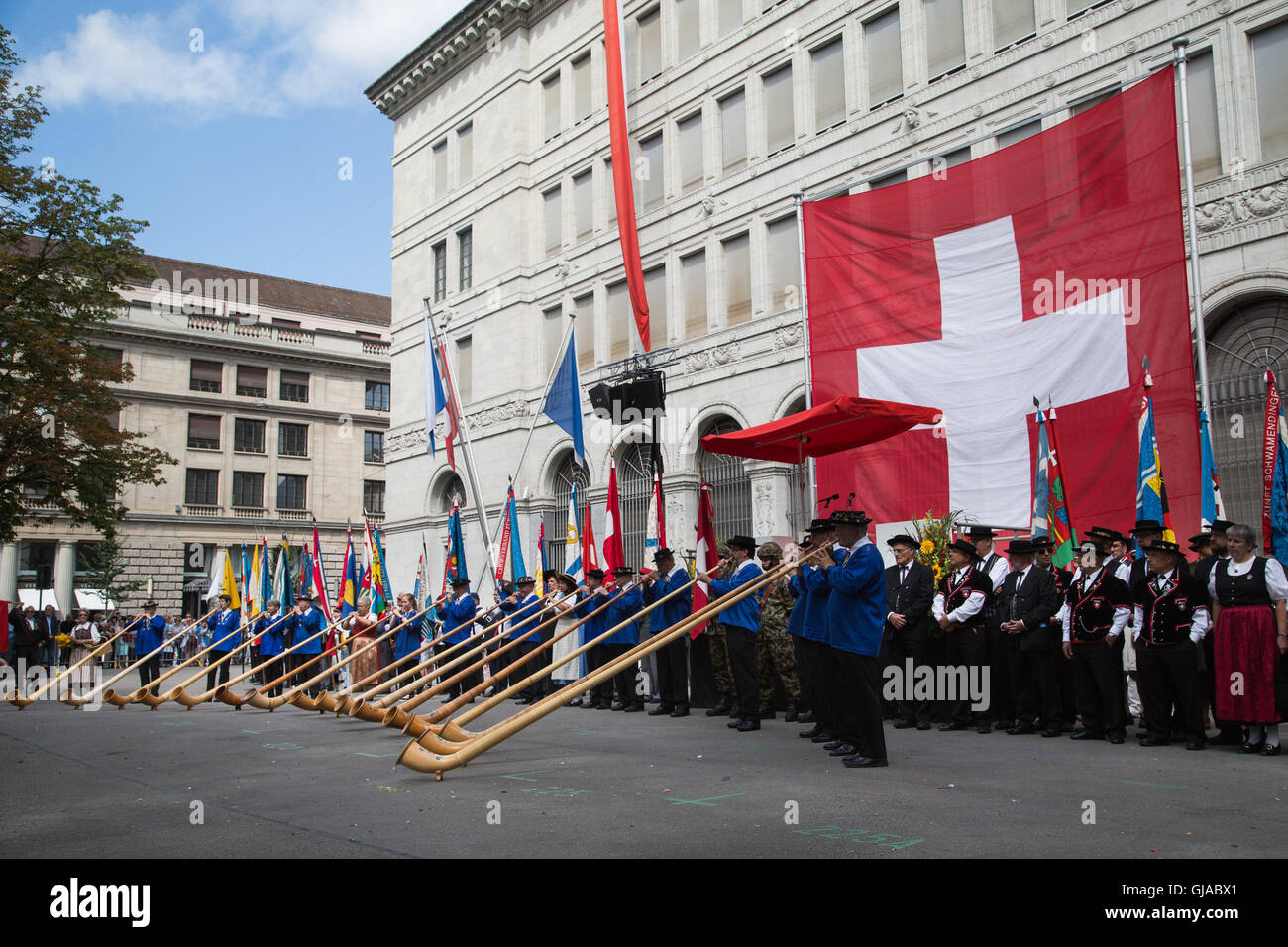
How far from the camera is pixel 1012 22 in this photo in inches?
772

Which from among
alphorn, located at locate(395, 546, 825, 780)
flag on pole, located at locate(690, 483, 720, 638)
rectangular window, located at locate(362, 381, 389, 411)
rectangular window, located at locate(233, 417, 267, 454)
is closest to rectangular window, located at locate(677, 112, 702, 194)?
flag on pole, located at locate(690, 483, 720, 638)

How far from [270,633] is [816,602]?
14.9 meters

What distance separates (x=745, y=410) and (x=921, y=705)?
1206 centimetres

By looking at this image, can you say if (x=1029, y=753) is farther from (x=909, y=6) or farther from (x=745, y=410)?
(x=909, y=6)

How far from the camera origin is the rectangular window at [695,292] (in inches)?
987

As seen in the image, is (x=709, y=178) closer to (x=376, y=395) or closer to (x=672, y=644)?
(x=672, y=644)

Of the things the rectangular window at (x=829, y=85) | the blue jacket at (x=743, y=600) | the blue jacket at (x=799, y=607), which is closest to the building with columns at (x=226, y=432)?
the rectangular window at (x=829, y=85)

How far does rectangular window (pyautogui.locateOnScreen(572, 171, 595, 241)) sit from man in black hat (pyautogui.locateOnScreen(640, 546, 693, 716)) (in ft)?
→ 54.8

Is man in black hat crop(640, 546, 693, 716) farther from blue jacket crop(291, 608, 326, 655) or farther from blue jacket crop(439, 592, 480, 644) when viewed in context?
blue jacket crop(291, 608, 326, 655)

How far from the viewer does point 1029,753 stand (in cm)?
920

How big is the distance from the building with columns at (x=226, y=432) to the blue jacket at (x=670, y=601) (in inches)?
1567

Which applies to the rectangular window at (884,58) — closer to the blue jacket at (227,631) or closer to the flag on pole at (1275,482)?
the flag on pole at (1275,482)

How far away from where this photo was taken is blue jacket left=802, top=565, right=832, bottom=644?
906 cm

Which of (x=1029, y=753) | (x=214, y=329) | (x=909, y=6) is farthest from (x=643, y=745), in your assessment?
(x=214, y=329)
